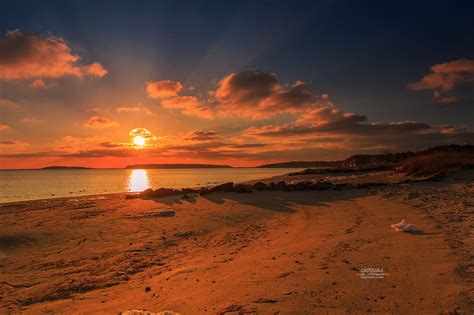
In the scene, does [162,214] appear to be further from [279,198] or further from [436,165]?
[436,165]

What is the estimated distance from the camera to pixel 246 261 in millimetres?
6258

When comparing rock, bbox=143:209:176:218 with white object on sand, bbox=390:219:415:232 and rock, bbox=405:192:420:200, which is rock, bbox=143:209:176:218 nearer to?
white object on sand, bbox=390:219:415:232

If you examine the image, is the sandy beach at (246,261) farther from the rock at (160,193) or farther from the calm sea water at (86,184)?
the calm sea water at (86,184)

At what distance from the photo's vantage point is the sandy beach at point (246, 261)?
14.1ft

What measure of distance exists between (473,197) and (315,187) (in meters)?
7.25

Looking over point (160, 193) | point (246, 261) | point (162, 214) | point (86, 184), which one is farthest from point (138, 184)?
point (246, 261)

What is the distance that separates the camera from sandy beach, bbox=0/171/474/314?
170 inches

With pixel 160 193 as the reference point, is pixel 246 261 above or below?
below

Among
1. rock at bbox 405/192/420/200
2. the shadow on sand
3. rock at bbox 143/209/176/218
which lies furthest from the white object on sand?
rock at bbox 143/209/176/218

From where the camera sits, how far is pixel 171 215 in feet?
39.2

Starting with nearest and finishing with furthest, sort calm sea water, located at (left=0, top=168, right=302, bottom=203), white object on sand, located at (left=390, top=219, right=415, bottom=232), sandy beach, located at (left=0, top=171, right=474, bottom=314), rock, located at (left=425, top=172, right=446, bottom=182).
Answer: sandy beach, located at (left=0, top=171, right=474, bottom=314) < white object on sand, located at (left=390, top=219, right=415, bottom=232) < rock, located at (left=425, top=172, right=446, bottom=182) < calm sea water, located at (left=0, top=168, right=302, bottom=203)

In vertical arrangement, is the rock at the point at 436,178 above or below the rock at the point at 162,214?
above

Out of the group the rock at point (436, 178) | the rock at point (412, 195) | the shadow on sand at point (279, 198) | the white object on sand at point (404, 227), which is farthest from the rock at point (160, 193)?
the rock at point (436, 178)

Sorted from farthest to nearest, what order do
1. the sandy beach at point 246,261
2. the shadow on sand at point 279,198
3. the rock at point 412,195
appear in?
1. the shadow on sand at point 279,198
2. the rock at point 412,195
3. the sandy beach at point 246,261
